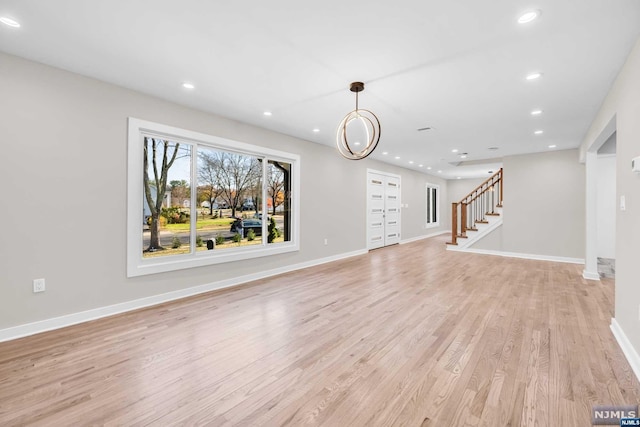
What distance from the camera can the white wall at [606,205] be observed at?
6121 mm

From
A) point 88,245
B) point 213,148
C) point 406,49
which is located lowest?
point 88,245

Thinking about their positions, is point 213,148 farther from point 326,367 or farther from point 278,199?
point 326,367

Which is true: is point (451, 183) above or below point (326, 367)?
above

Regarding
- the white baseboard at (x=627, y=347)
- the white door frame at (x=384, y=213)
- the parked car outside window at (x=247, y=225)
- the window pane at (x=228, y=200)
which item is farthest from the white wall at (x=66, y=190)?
the white door frame at (x=384, y=213)

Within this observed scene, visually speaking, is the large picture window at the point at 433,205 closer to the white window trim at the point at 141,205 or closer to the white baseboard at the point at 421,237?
the white baseboard at the point at 421,237

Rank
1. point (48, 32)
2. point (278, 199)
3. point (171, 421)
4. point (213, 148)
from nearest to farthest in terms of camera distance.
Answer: point (171, 421), point (48, 32), point (213, 148), point (278, 199)

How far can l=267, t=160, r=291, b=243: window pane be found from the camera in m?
5.15

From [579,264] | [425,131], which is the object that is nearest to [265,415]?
[425,131]

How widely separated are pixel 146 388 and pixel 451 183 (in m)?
13.3

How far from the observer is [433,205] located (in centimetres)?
1176

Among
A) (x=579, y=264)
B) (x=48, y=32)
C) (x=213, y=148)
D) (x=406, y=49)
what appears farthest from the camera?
(x=579, y=264)

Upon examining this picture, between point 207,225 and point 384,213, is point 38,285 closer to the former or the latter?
point 207,225

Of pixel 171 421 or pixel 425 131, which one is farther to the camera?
pixel 425 131

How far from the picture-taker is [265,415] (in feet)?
5.36
